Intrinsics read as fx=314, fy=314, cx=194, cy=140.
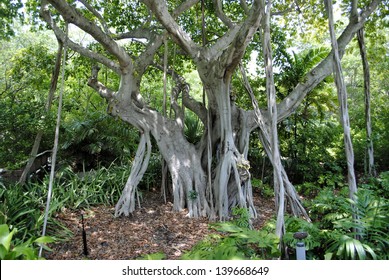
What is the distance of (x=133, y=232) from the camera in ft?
12.2

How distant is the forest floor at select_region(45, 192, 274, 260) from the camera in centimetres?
321

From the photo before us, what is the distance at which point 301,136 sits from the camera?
590 cm

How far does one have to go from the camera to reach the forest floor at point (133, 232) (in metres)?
3.21

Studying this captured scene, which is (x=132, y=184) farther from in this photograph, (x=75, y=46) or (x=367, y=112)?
(x=367, y=112)

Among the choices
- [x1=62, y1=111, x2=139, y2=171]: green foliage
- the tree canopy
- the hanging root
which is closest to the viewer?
the tree canopy

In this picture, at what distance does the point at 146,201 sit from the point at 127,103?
5.01ft

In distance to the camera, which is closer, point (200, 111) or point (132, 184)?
point (132, 184)

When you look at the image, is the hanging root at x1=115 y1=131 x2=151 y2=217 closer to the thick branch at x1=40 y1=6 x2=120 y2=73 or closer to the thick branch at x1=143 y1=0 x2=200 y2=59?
the thick branch at x1=40 y1=6 x2=120 y2=73

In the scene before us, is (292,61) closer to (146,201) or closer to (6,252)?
(146,201)

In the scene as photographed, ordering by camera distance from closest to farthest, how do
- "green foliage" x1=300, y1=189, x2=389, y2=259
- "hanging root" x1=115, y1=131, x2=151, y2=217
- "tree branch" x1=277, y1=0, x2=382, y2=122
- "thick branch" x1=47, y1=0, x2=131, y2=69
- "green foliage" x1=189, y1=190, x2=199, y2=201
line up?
"green foliage" x1=300, y1=189, x2=389, y2=259 → "thick branch" x1=47, y1=0, x2=131, y2=69 → "hanging root" x1=115, y1=131, x2=151, y2=217 → "green foliage" x1=189, y1=190, x2=199, y2=201 → "tree branch" x1=277, y1=0, x2=382, y2=122

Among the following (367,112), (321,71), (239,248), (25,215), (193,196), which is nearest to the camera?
(239,248)

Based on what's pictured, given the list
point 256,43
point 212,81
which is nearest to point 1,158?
point 212,81

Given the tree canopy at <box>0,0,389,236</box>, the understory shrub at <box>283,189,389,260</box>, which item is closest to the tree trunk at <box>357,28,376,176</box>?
the tree canopy at <box>0,0,389,236</box>

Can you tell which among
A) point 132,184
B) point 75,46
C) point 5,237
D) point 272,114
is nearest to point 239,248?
point 272,114
